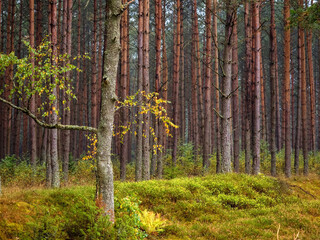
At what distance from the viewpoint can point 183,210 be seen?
8023mm

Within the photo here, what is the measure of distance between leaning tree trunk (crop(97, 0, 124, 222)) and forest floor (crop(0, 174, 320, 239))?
12.8 inches

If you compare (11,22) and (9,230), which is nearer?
(9,230)

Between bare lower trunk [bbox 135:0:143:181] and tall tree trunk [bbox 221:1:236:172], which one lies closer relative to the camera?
tall tree trunk [bbox 221:1:236:172]

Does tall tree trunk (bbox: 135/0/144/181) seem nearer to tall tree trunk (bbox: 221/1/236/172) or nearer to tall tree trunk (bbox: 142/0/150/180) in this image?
tall tree trunk (bbox: 142/0/150/180)

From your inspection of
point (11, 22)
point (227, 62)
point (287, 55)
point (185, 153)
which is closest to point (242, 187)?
point (227, 62)

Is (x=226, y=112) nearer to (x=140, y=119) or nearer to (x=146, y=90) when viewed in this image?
(x=146, y=90)

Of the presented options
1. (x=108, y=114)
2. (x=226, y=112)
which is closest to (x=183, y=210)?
(x=108, y=114)

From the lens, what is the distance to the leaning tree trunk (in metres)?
5.13

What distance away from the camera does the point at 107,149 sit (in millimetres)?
5230

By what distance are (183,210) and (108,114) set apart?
4.26 m

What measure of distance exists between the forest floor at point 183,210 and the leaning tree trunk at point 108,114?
1.06ft

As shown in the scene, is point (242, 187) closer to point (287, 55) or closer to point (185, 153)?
point (287, 55)

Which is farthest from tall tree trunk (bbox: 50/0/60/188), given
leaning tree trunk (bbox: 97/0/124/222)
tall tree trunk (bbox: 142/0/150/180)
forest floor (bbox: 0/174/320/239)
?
leaning tree trunk (bbox: 97/0/124/222)

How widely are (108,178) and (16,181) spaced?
9.65 meters
